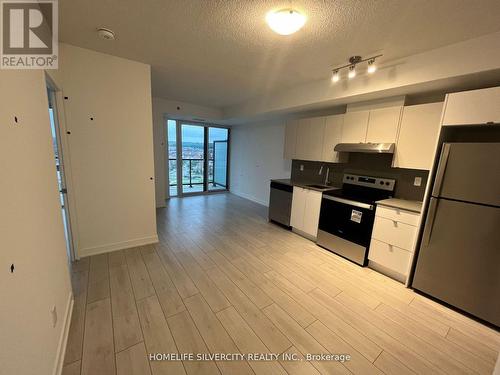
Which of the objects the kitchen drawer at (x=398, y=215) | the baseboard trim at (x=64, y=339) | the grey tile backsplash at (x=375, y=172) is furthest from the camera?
the grey tile backsplash at (x=375, y=172)

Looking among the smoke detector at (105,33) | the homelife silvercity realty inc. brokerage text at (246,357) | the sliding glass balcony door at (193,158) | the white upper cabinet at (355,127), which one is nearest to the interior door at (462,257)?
the white upper cabinet at (355,127)

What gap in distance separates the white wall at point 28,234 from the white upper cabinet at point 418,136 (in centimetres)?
340

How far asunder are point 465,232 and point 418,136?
3.83 feet

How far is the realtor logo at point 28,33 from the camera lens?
1191 millimetres

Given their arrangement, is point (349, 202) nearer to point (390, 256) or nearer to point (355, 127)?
point (390, 256)

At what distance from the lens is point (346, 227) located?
9.57 feet

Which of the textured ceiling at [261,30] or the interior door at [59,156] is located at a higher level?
the textured ceiling at [261,30]

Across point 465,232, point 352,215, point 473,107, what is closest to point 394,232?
point 352,215

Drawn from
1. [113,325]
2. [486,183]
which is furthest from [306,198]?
[113,325]

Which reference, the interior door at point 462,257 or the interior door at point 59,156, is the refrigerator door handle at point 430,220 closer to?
the interior door at point 462,257

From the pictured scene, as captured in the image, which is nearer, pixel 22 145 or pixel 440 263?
pixel 22 145

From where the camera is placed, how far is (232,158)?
6824 millimetres

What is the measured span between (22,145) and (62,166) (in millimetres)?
1705

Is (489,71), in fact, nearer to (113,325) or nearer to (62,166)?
(113,325)
